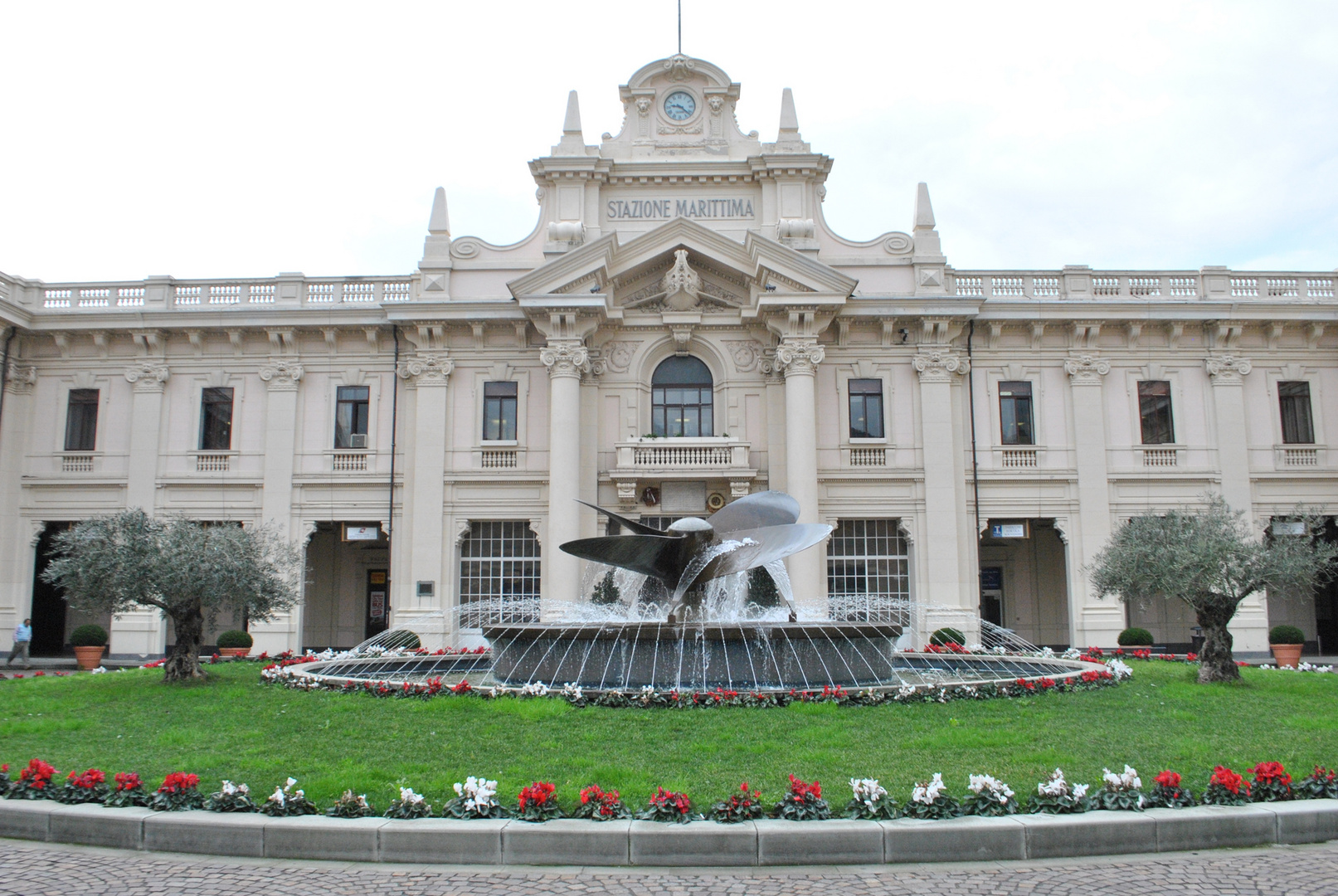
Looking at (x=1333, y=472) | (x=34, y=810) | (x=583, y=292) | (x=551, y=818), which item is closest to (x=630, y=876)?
(x=551, y=818)

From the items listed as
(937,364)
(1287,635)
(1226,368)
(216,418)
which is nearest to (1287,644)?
(1287,635)

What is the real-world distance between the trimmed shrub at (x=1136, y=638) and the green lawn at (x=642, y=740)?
12.1 metres

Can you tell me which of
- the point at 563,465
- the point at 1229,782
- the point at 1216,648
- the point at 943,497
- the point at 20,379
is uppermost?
the point at 20,379

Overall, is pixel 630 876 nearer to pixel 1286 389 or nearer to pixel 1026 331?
pixel 1026 331

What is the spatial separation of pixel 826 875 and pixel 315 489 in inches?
1030

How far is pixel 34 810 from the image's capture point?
7918 mm

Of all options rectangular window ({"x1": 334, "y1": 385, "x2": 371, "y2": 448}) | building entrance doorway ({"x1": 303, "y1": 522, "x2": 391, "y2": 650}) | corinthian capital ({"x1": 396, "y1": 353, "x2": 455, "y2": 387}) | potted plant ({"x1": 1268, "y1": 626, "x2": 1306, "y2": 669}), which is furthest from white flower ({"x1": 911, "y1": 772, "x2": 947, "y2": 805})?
building entrance doorway ({"x1": 303, "y1": 522, "x2": 391, "y2": 650})

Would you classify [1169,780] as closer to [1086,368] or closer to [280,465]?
[1086,368]

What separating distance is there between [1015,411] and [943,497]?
156 inches

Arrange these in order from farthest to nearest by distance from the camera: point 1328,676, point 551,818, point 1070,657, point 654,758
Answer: point 1070,657
point 1328,676
point 654,758
point 551,818

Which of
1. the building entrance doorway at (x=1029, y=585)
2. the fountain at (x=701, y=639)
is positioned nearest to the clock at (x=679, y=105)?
the building entrance doorway at (x=1029, y=585)

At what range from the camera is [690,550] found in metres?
15.8

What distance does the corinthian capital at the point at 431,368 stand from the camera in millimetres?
29891

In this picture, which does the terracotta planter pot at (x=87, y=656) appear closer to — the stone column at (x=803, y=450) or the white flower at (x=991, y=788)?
the stone column at (x=803, y=450)
